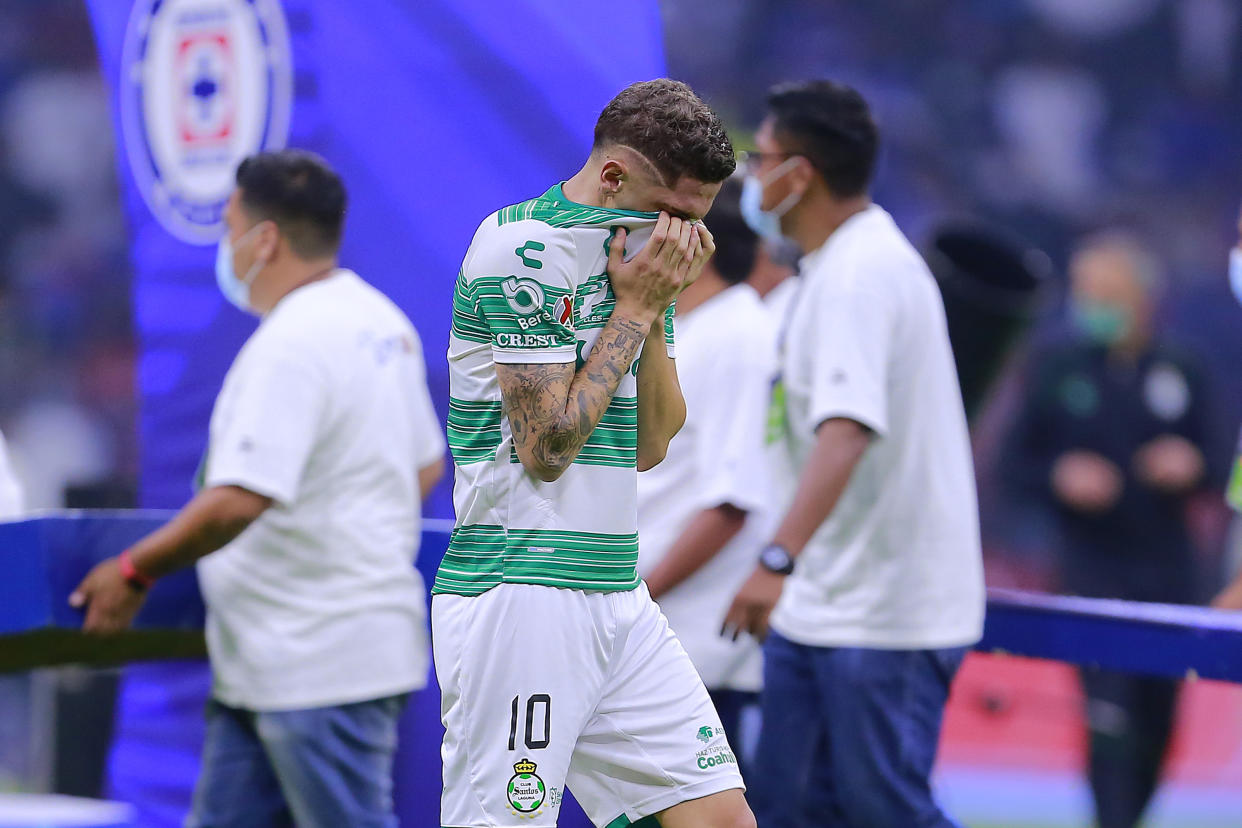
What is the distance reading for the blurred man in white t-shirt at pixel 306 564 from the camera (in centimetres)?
388

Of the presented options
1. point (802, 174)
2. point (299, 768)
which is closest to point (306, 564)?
point (299, 768)

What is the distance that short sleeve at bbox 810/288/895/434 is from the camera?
12.1 feet

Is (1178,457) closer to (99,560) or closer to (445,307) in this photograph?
(445,307)

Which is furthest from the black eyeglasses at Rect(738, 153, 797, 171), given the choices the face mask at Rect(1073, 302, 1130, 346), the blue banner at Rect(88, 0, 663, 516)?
the face mask at Rect(1073, 302, 1130, 346)

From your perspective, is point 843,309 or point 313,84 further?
point 313,84

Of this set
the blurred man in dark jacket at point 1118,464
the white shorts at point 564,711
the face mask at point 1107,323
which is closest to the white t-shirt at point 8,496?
the white shorts at point 564,711

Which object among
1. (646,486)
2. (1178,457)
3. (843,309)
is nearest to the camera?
(843,309)

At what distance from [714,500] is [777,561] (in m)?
0.71

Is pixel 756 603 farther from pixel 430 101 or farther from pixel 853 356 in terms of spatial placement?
A: pixel 430 101

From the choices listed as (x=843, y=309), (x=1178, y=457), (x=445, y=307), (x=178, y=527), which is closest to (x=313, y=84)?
(x=445, y=307)

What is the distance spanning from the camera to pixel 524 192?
4.62 meters

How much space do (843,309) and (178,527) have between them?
5.32 ft

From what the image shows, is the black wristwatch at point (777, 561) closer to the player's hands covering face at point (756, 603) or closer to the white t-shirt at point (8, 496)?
the player's hands covering face at point (756, 603)

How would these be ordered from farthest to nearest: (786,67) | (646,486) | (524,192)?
(786,67) → (524,192) → (646,486)
